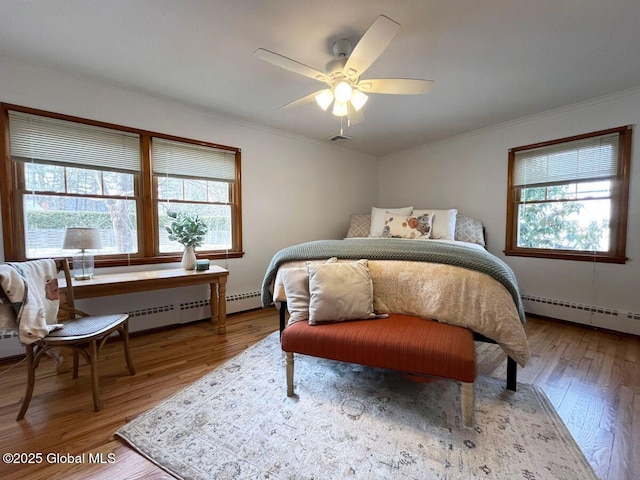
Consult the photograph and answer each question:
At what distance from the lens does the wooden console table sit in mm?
2029

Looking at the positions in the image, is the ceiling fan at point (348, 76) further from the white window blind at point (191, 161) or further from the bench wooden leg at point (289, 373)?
the bench wooden leg at point (289, 373)

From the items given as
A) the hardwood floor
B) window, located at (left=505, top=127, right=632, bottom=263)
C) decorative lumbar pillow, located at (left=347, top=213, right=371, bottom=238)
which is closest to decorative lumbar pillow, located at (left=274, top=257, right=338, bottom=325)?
the hardwood floor

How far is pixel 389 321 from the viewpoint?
169 centimetres

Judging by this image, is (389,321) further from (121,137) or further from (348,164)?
(348,164)

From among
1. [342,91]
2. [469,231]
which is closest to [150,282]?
[342,91]

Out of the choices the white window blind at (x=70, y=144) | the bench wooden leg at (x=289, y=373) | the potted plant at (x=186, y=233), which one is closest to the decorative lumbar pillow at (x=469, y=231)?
the bench wooden leg at (x=289, y=373)

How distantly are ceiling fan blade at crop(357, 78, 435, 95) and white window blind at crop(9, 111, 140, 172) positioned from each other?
229 centimetres

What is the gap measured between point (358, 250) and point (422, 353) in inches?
35.9

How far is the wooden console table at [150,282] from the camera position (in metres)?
2.03

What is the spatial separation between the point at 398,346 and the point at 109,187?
2.88 metres

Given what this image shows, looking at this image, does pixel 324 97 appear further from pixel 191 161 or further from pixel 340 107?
pixel 191 161

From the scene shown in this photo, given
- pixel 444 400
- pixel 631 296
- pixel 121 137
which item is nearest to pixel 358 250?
pixel 444 400

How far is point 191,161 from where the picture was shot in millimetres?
2895

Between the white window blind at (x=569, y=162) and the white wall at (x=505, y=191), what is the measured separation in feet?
0.41
